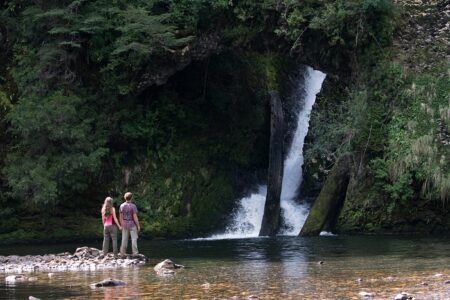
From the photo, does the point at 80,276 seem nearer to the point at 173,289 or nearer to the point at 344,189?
the point at 173,289

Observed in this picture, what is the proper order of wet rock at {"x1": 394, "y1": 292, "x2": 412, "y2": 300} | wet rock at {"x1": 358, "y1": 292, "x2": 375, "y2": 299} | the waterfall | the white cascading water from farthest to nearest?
the waterfall → the white cascading water → wet rock at {"x1": 358, "y1": 292, "x2": 375, "y2": 299} → wet rock at {"x1": 394, "y1": 292, "x2": 412, "y2": 300}

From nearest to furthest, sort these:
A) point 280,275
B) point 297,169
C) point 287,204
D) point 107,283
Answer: point 107,283
point 280,275
point 287,204
point 297,169

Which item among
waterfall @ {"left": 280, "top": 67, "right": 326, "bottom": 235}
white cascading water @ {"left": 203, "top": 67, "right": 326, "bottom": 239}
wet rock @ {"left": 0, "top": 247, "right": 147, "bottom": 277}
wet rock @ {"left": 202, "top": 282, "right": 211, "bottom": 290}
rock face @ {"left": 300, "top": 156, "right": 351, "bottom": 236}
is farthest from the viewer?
waterfall @ {"left": 280, "top": 67, "right": 326, "bottom": 235}

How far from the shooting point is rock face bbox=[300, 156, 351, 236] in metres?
29.7

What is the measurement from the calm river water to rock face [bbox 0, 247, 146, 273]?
1.02 m

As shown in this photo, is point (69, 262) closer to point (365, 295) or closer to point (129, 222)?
point (129, 222)

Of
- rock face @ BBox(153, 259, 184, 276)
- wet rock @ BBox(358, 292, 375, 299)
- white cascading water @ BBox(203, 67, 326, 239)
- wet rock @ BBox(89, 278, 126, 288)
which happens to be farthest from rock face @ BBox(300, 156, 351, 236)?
wet rock @ BBox(358, 292, 375, 299)

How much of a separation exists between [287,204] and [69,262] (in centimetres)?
1481

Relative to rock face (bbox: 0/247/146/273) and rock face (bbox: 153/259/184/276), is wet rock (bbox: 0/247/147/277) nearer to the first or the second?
rock face (bbox: 0/247/146/273)

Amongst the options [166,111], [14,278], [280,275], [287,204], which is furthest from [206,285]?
[166,111]

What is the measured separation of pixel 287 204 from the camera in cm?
3331

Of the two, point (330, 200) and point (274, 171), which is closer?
point (330, 200)

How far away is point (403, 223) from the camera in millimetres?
29156

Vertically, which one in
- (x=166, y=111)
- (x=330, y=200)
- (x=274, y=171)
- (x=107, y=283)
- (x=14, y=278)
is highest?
(x=166, y=111)
